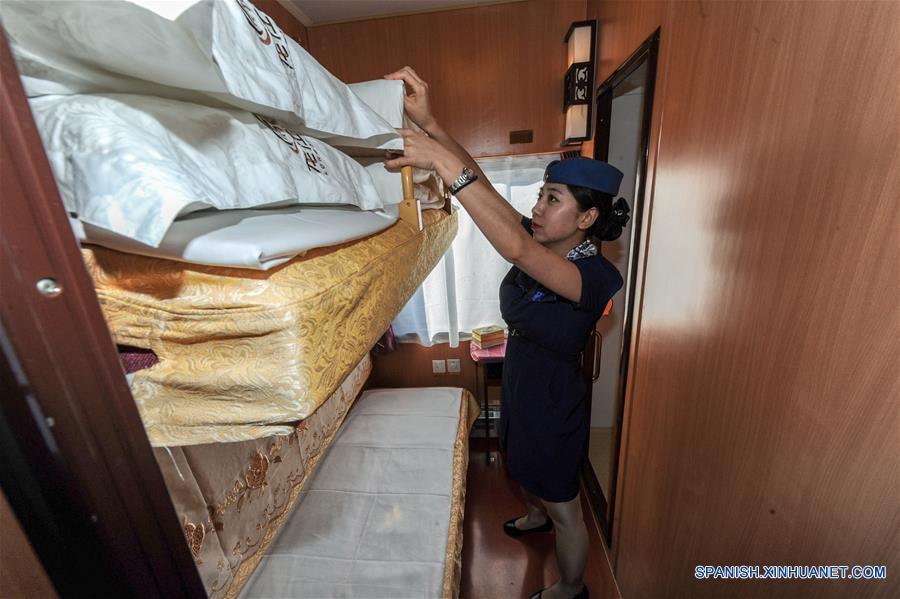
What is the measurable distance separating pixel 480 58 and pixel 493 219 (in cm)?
143

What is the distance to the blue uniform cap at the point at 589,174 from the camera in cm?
114

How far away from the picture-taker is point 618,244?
2.04 metres

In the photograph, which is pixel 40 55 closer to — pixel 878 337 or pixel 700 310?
pixel 878 337

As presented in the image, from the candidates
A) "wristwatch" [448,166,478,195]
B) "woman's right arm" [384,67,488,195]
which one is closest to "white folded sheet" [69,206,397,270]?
"wristwatch" [448,166,478,195]

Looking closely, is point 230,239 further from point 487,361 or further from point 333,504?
point 487,361

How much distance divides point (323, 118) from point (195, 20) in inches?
12.4

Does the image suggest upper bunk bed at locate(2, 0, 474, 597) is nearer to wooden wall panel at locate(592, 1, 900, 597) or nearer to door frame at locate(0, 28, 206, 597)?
door frame at locate(0, 28, 206, 597)

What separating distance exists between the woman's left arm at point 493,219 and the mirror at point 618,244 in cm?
48

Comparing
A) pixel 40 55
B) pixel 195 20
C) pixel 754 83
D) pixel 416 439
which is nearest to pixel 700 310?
pixel 754 83

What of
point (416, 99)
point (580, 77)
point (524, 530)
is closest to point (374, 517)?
point (524, 530)

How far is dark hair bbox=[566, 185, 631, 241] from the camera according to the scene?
45.3 inches

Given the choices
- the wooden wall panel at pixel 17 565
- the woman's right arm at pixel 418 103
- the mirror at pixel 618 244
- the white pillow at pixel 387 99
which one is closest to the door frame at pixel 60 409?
the wooden wall panel at pixel 17 565

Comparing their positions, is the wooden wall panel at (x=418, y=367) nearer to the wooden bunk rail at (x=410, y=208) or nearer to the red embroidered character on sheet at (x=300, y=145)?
the wooden bunk rail at (x=410, y=208)

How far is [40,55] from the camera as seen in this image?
400 mm
